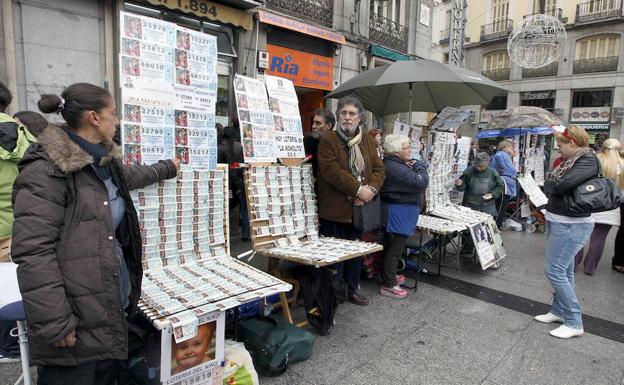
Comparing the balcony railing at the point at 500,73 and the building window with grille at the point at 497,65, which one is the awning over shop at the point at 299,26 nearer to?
the balcony railing at the point at 500,73

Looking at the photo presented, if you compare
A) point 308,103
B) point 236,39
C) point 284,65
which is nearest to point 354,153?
point 236,39

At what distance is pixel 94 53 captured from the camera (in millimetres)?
6523

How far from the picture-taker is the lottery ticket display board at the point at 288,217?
316cm

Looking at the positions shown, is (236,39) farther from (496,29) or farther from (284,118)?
(496,29)

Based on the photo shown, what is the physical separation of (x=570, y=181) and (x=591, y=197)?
199 mm

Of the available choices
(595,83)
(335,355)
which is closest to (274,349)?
(335,355)

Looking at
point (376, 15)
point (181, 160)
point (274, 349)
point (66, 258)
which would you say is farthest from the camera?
point (376, 15)

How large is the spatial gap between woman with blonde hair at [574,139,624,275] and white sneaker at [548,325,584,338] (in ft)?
5.33

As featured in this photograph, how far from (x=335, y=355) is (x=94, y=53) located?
6356 mm

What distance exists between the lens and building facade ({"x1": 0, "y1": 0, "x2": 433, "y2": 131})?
5.87 metres

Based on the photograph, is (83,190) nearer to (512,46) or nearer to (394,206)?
(394,206)

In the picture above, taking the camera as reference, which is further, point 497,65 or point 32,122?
point 497,65

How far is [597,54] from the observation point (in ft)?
74.2

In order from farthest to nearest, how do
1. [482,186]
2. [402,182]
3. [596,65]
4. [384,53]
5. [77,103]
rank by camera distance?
[596,65] < [384,53] < [482,186] < [402,182] < [77,103]
